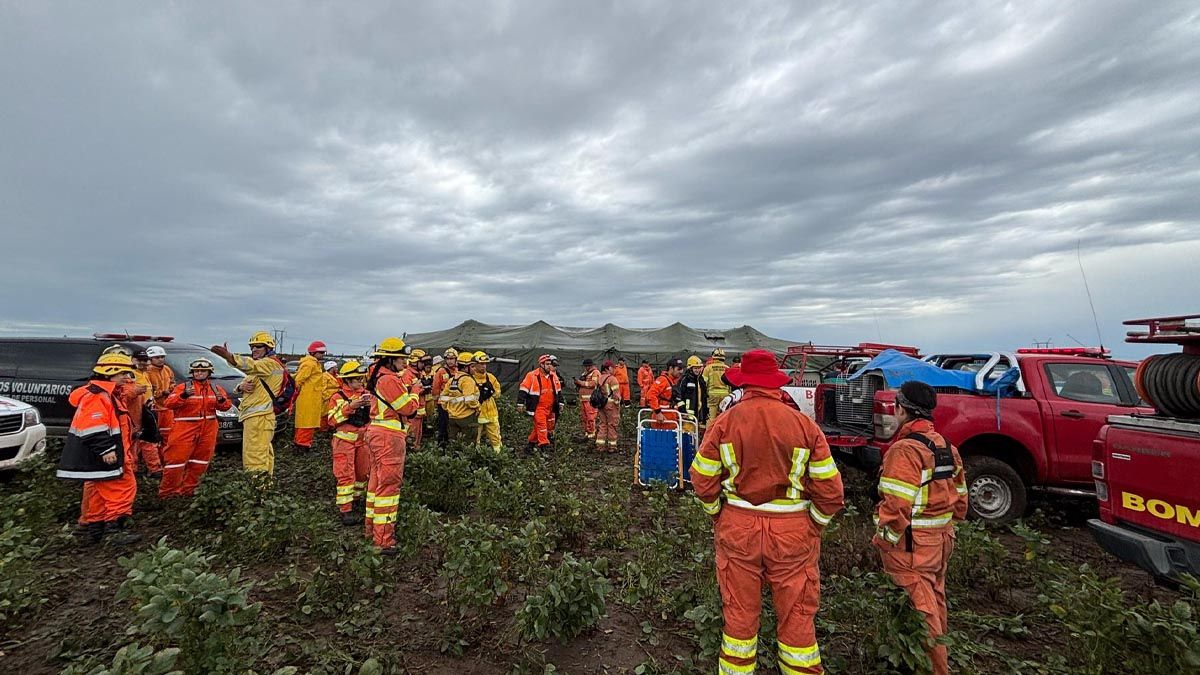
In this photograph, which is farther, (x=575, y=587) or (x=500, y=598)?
(x=500, y=598)

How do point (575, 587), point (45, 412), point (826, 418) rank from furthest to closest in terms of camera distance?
point (45, 412) → point (826, 418) → point (575, 587)

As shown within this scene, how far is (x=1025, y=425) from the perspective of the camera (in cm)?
620

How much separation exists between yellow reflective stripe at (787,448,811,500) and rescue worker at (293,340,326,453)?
8953 millimetres

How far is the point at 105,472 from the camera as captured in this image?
18.0 feet

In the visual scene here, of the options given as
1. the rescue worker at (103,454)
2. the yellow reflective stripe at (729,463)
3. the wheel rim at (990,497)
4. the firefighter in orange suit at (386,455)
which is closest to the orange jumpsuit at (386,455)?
the firefighter in orange suit at (386,455)

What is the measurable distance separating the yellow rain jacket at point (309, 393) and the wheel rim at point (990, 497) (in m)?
9.95

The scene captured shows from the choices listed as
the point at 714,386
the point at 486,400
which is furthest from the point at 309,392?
→ the point at 714,386

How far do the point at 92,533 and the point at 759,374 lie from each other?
22.6ft

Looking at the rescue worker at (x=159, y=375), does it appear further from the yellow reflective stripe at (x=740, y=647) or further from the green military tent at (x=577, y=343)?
the green military tent at (x=577, y=343)

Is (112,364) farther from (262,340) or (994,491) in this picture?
(994,491)

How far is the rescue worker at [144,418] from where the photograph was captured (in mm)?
6418

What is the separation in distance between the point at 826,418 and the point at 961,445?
1687 millimetres

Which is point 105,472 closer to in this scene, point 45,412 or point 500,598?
point 500,598

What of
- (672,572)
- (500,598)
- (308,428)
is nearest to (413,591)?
(500,598)
